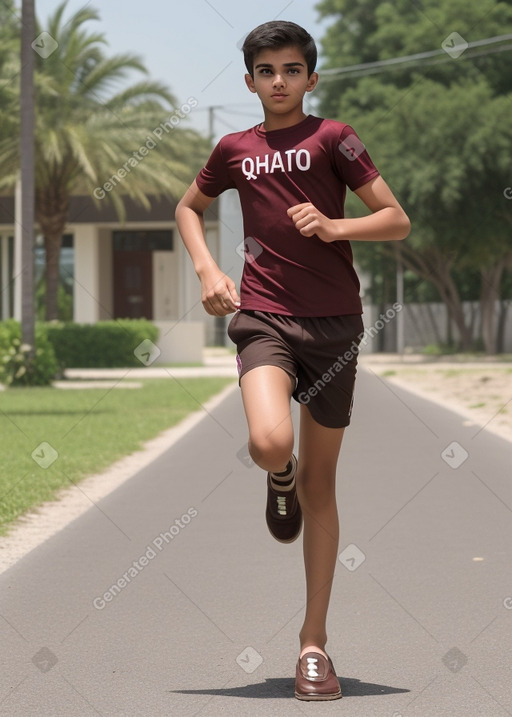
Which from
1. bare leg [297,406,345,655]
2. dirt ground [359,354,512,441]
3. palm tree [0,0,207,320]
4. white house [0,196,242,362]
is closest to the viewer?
bare leg [297,406,345,655]

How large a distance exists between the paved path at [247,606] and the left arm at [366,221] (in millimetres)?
1546

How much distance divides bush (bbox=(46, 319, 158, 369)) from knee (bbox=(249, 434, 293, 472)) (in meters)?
28.7

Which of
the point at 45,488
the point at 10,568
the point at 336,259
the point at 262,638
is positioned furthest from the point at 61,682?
the point at 45,488

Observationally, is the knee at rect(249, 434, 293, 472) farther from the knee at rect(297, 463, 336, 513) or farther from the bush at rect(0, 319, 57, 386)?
the bush at rect(0, 319, 57, 386)

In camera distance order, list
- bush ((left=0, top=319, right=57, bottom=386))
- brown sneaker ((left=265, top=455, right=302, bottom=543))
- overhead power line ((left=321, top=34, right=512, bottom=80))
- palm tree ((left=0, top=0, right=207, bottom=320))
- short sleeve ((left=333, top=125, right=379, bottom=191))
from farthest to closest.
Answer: overhead power line ((left=321, top=34, right=512, bottom=80))
palm tree ((left=0, top=0, right=207, bottom=320))
bush ((left=0, top=319, right=57, bottom=386))
brown sneaker ((left=265, top=455, right=302, bottom=543))
short sleeve ((left=333, top=125, right=379, bottom=191))

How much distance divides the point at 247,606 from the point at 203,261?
6.38 ft

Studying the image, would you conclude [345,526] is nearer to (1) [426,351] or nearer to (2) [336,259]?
(2) [336,259]

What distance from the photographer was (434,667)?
15.1 feet

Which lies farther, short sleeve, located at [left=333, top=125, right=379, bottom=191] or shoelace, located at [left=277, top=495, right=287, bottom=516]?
shoelace, located at [left=277, top=495, right=287, bottom=516]

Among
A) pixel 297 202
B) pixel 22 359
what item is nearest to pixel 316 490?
pixel 297 202

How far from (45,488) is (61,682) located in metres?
5.35

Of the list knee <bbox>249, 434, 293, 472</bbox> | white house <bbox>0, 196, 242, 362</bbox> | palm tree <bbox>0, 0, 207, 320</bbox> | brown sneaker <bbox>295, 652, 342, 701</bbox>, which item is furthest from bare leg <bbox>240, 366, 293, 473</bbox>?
white house <bbox>0, 196, 242, 362</bbox>

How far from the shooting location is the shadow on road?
427 cm

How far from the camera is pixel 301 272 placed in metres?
4.18
